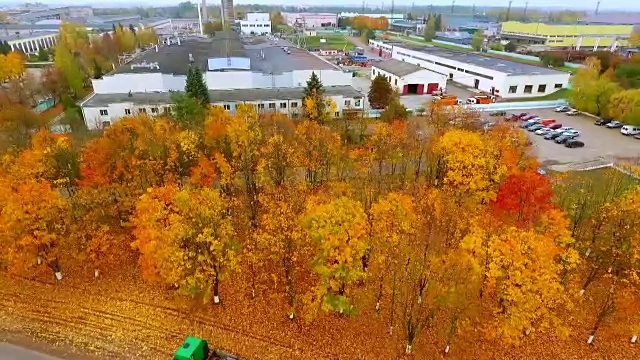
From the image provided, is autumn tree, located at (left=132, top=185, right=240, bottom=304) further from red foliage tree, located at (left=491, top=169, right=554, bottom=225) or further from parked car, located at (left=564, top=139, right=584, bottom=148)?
parked car, located at (left=564, top=139, right=584, bottom=148)

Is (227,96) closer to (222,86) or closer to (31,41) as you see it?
(222,86)

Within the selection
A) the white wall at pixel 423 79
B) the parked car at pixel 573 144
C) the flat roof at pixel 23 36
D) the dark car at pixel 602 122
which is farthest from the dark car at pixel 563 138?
the flat roof at pixel 23 36

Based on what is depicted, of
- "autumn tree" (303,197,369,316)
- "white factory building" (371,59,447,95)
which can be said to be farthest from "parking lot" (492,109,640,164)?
"autumn tree" (303,197,369,316)

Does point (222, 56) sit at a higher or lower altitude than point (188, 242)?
higher

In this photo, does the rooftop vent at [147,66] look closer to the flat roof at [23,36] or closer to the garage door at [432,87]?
the garage door at [432,87]

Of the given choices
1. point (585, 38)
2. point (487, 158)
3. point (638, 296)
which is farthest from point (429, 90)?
point (585, 38)

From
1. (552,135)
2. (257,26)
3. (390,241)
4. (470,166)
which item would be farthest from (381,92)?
(257,26)
